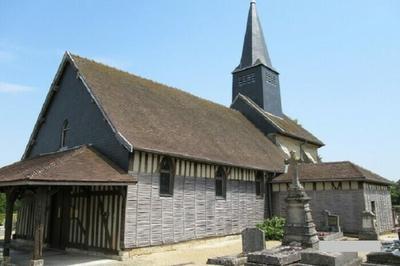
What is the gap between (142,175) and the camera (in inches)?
492

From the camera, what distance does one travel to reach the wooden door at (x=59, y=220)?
1374 centimetres

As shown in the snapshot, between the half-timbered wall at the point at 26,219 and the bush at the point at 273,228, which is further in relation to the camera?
the bush at the point at 273,228

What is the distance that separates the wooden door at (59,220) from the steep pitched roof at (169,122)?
3.95 m

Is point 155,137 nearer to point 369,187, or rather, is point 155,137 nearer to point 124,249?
point 124,249

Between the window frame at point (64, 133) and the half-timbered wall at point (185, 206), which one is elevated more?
the window frame at point (64, 133)

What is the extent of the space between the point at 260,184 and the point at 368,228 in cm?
549

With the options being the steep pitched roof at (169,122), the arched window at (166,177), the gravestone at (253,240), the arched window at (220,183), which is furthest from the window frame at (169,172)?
the gravestone at (253,240)

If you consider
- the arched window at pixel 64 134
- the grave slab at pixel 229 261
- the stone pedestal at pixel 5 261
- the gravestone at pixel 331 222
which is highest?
the arched window at pixel 64 134

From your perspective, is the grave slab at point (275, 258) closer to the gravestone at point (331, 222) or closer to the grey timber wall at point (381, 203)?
the gravestone at point (331, 222)

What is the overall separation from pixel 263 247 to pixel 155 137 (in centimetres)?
548

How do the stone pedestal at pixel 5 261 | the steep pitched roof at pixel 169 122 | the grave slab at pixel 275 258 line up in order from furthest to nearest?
the steep pitched roof at pixel 169 122, the stone pedestal at pixel 5 261, the grave slab at pixel 275 258

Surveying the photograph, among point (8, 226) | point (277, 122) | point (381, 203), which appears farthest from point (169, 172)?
point (277, 122)

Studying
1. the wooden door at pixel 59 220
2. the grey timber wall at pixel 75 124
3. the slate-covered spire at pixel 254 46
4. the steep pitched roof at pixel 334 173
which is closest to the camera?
the grey timber wall at pixel 75 124

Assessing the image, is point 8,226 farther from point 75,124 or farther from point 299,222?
point 299,222
